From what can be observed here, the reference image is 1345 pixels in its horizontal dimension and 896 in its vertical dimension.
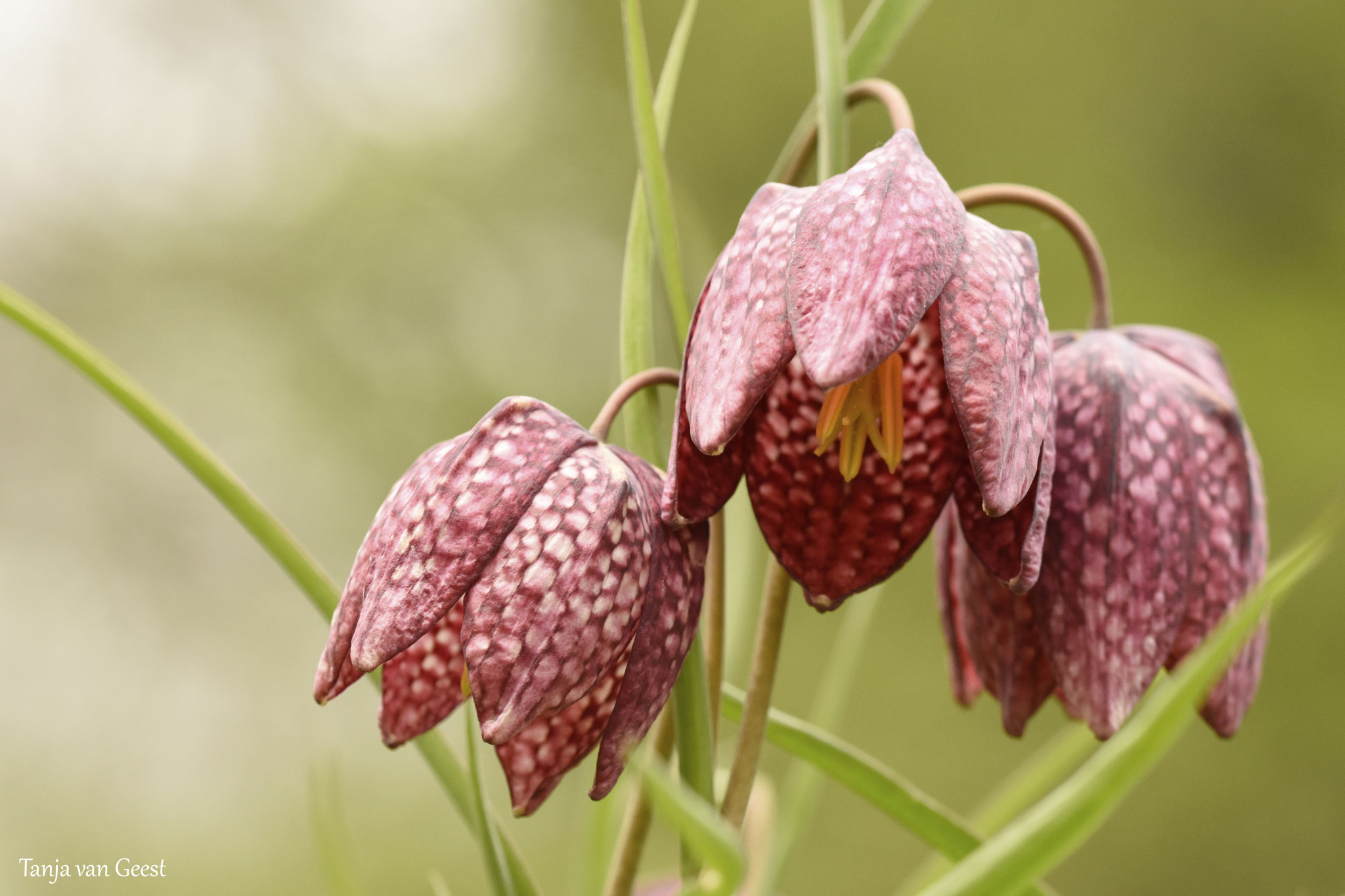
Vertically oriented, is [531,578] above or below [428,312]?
above

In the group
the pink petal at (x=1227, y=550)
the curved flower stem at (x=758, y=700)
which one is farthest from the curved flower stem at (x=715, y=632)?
the pink petal at (x=1227, y=550)

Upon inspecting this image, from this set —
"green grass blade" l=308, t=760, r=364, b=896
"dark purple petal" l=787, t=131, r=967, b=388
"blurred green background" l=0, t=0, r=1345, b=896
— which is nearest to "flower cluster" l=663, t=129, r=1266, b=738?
"dark purple petal" l=787, t=131, r=967, b=388

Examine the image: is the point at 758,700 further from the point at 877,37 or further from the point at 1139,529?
the point at 877,37

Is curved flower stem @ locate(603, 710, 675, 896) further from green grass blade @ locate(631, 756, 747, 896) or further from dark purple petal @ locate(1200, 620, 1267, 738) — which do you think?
dark purple petal @ locate(1200, 620, 1267, 738)

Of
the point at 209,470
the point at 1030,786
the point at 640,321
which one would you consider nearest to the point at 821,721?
the point at 1030,786

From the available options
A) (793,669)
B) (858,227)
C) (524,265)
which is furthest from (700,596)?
(524,265)

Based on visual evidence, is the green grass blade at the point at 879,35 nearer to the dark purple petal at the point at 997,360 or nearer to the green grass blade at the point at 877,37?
the green grass blade at the point at 877,37

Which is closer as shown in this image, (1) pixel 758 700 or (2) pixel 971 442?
(2) pixel 971 442
